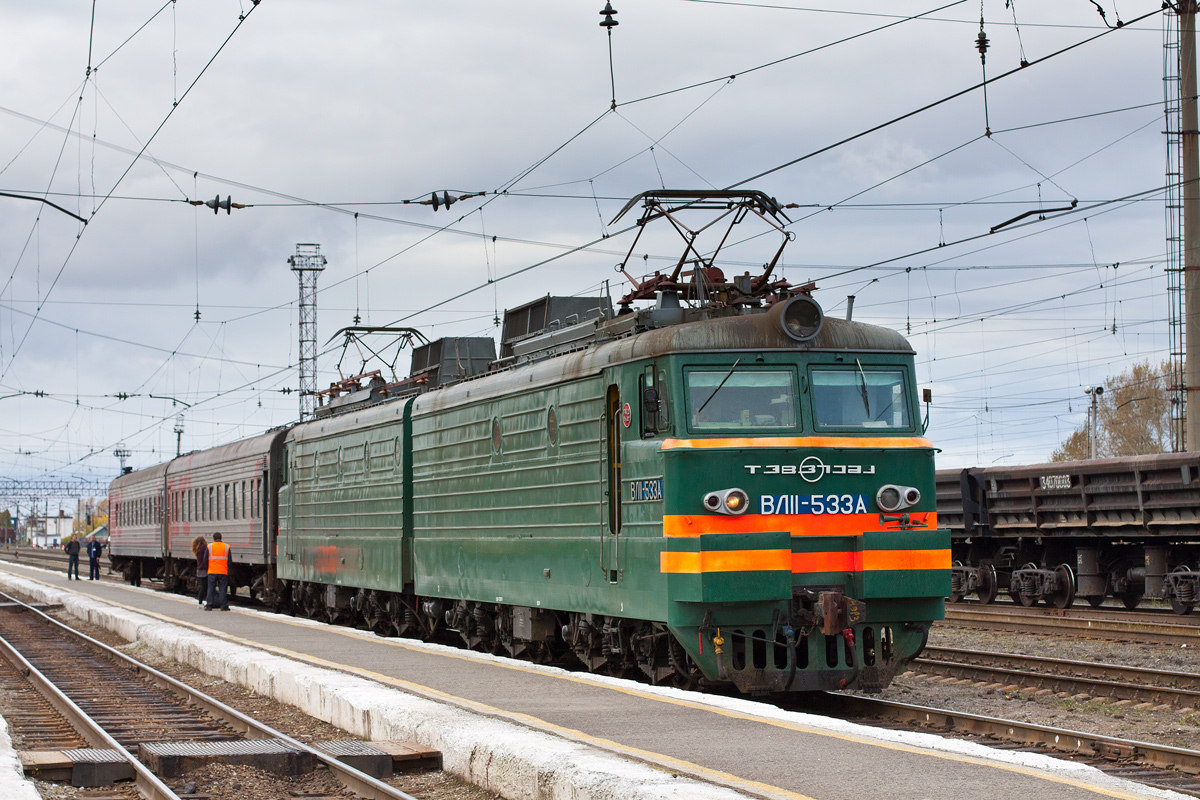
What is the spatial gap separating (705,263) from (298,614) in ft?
54.3

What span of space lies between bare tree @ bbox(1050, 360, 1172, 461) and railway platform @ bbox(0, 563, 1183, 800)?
1880 inches

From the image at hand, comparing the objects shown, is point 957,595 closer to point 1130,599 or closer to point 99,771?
point 1130,599

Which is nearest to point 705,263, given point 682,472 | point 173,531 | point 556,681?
point 682,472

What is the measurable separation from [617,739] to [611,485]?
14.4 feet

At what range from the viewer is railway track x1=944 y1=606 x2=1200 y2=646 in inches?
Answer: 746

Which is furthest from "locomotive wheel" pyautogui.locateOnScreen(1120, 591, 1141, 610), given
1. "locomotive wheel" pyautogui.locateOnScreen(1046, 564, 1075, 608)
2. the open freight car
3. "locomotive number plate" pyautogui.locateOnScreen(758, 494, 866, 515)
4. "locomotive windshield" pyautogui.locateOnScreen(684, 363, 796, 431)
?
"locomotive windshield" pyautogui.locateOnScreen(684, 363, 796, 431)

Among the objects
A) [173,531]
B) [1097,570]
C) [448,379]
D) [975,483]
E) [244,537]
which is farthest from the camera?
[173,531]

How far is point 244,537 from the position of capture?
29391 millimetres

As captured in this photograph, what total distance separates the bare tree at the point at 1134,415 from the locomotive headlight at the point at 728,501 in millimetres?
48195

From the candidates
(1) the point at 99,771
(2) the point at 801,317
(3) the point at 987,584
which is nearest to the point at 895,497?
(2) the point at 801,317

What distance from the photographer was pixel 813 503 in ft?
40.0

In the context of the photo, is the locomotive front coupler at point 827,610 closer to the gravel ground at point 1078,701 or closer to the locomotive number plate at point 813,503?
the locomotive number plate at point 813,503

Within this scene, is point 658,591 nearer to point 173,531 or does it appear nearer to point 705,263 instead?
point 705,263

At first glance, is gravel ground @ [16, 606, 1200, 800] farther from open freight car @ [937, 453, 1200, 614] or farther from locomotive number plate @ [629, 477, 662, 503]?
Answer: open freight car @ [937, 453, 1200, 614]
